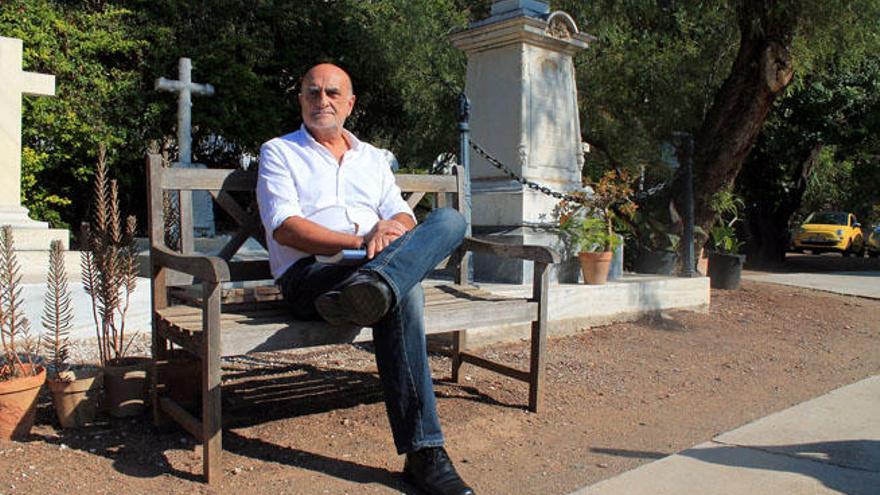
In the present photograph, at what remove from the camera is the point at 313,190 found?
3.03 meters

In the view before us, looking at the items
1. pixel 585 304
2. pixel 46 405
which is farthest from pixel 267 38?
pixel 46 405

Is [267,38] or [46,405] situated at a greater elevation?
[267,38]

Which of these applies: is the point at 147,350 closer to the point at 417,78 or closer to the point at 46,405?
the point at 46,405

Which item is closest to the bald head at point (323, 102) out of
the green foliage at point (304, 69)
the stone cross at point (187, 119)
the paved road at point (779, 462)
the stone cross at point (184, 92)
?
the paved road at point (779, 462)

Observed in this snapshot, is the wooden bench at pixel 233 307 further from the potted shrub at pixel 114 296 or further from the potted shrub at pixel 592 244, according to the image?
the potted shrub at pixel 592 244

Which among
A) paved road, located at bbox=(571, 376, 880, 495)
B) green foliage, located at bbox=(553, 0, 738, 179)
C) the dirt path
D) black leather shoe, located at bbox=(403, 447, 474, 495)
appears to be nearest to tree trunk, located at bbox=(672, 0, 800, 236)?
green foliage, located at bbox=(553, 0, 738, 179)

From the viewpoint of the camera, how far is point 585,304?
5.50 meters

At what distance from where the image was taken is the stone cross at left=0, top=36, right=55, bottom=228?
5.42 metres

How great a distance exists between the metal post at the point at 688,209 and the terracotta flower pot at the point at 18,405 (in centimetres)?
559

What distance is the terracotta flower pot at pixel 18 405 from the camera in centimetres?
276

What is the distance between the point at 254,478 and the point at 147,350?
6.77ft

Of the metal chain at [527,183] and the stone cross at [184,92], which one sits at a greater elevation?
the stone cross at [184,92]

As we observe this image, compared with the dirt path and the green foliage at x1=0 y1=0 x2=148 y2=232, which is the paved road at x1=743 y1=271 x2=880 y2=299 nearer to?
the dirt path

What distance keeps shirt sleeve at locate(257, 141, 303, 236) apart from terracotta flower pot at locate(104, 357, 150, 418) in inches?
34.8
